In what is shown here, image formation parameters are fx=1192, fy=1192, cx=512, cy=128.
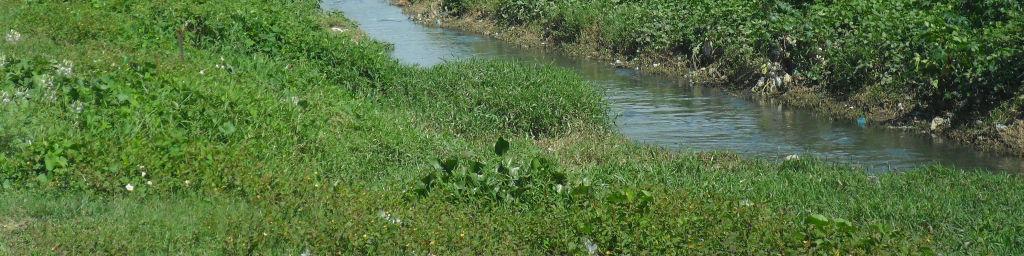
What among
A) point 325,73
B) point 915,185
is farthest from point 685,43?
point 915,185

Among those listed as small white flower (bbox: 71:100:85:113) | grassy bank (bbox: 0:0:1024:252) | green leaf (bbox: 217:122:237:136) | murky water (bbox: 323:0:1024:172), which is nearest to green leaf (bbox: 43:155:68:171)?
grassy bank (bbox: 0:0:1024:252)

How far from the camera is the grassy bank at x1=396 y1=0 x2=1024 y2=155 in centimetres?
1078

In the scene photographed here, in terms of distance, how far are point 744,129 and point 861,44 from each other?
77.7 inches

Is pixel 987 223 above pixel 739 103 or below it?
above

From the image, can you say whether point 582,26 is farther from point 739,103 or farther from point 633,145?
point 633,145

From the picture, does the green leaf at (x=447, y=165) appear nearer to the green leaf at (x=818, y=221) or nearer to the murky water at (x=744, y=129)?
the green leaf at (x=818, y=221)

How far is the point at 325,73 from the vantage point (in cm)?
1146

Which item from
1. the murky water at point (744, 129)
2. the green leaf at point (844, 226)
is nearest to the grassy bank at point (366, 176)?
the green leaf at point (844, 226)

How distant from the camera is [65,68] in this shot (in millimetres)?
8062

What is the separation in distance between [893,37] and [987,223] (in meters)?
5.91

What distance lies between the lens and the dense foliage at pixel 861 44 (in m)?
10.9

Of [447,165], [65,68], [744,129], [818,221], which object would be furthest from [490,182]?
[744,129]

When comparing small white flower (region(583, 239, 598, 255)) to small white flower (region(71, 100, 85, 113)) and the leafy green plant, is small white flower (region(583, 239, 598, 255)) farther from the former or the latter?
small white flower (region(71, 100, 85, 113))

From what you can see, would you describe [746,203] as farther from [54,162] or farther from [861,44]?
Answer: [861,44]
